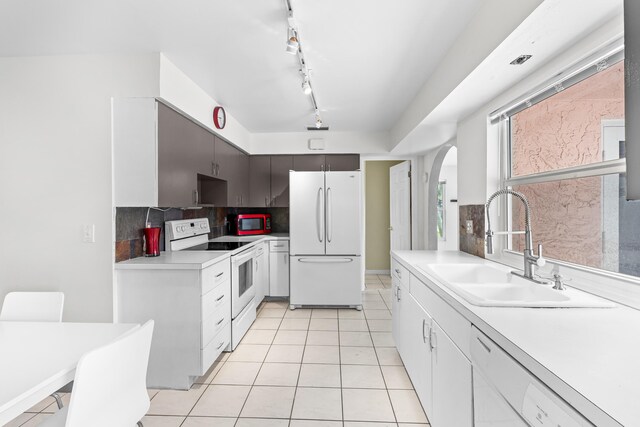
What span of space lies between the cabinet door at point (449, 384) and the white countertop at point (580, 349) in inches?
8.9

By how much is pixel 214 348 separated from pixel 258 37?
2251 mm

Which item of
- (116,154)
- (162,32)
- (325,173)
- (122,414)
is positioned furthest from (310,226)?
(122,414)

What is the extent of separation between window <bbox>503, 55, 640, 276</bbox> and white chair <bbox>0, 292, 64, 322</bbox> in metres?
2.74

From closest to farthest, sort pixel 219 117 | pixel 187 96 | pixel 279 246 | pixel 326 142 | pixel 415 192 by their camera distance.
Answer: pixel 187 96, pixel 219 117, pixel 279 246, pixel 326 142, pixel 415 192

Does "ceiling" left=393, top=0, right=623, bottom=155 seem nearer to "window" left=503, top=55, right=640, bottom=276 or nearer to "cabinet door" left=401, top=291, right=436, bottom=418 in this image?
"window" left=503, top=55, right=640, bottom=276

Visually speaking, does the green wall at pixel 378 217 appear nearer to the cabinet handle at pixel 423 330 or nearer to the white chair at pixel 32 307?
the cabinet handle at pixel 423 330

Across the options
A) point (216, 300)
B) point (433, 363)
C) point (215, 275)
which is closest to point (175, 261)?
point (215, 275)

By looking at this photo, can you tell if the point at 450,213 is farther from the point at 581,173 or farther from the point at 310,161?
the point at 581,173

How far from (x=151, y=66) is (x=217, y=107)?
38.5 inches

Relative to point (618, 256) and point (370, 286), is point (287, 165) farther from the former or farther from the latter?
point (618, 256)

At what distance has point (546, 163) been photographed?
1.95 m

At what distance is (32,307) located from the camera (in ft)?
5.84

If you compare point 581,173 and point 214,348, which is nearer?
point 581,173

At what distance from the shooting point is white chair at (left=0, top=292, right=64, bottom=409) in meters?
1.77
